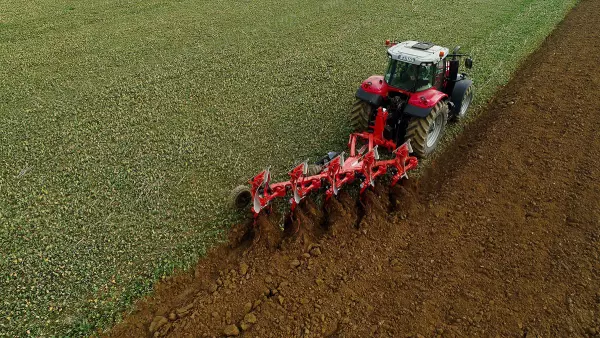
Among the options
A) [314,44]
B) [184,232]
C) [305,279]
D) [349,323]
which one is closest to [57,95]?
[184,232]

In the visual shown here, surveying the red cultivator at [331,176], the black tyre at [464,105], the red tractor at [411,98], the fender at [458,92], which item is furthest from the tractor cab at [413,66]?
the black tyre at [464,105]

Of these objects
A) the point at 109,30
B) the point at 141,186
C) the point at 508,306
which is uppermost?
the point at 109,30

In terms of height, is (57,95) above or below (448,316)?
above

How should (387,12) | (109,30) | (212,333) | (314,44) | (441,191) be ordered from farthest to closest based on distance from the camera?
(387,12)
(109,30)
(314,44)
(441,191)
(212,333)

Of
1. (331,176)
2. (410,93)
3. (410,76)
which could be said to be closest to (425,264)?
(331,176)

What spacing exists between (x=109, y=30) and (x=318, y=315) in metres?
14.4

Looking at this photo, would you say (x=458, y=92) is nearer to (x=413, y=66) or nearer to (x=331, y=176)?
(x=413, y=66)

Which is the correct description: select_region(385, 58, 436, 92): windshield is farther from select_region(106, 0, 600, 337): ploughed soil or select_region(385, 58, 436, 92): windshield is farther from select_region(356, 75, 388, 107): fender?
select_region(106, 0, 600, 337): ploughed soil

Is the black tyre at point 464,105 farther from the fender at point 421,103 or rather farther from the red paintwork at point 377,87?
the red paintwork at point 377,87

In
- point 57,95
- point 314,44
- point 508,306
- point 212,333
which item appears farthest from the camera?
point 314,44

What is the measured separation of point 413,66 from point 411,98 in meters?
0.61

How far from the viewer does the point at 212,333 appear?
5.20 metres

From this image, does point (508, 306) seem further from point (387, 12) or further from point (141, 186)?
point (387, 12)

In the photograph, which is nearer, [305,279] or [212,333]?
[212,333]
